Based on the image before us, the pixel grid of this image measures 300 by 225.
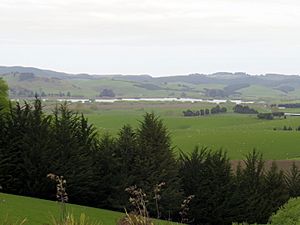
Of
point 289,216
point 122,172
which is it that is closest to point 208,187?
point 122,172

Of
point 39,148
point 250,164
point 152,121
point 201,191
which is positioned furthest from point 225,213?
point 39,148

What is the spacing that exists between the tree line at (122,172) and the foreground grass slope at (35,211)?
150 inches

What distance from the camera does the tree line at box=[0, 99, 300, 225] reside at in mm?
33062

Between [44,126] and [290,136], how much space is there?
75989mm

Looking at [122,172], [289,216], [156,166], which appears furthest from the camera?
[156,166]

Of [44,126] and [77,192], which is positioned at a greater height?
[44,126]

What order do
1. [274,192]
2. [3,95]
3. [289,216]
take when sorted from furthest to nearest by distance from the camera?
[3,95] → [274,192] → [289,216]

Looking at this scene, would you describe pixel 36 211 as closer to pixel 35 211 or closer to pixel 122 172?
pixel 35 211

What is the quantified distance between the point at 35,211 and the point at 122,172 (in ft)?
33.8

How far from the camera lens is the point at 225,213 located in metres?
37.1

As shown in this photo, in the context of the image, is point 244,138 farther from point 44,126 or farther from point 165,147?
point 44,126

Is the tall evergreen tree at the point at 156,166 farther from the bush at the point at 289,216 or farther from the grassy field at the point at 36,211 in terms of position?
the bush at the point at 289,216

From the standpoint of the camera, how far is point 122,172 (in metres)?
35.2

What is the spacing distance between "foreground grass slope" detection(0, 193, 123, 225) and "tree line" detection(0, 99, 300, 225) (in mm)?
3811
